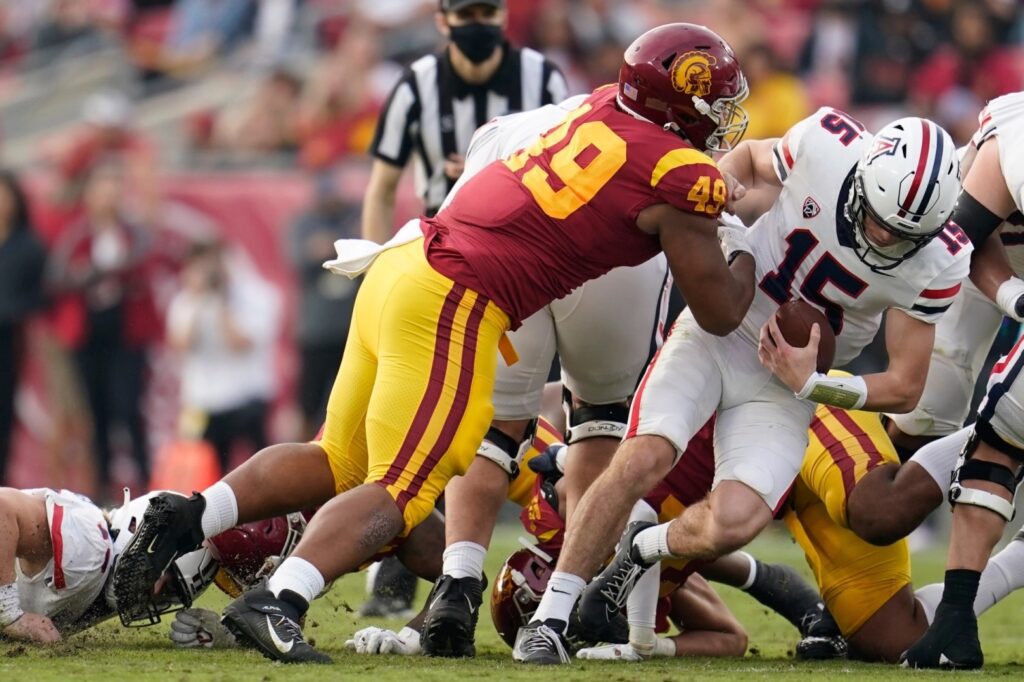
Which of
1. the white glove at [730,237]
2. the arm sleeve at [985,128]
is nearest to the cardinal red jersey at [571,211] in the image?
the white glove at [730,237]

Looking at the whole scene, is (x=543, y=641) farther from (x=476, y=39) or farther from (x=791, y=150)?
(x=476, y=39)

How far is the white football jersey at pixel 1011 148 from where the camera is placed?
16.0ft

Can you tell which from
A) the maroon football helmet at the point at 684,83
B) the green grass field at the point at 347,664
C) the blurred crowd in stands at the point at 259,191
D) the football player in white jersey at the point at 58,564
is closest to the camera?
the green grass field at the point at 347,664

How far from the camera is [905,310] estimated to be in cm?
471

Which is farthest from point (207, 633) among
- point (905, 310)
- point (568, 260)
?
point (905, 310)

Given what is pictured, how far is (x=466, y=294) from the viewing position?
441cm

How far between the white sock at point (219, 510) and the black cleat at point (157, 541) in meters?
0.02

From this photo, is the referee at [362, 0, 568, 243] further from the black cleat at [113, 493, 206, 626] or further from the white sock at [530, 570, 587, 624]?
the white sock at [530, 570, 587, 624]

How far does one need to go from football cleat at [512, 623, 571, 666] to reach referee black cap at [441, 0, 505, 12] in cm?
281

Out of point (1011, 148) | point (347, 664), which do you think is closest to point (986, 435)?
point (1011, 148)

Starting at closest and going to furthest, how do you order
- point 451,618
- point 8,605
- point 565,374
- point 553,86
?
point 8,605 < point 451,618 < point 565,374 < point 553,86

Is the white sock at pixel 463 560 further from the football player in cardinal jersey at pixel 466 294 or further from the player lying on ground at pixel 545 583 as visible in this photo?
the football player in cardinal jersey at pixel 466 294

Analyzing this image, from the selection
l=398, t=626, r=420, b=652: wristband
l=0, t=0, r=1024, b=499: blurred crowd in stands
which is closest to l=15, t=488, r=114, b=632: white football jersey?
l=398, t=626, r=420, b=652: wristband

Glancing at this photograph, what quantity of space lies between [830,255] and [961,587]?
3.15ft
